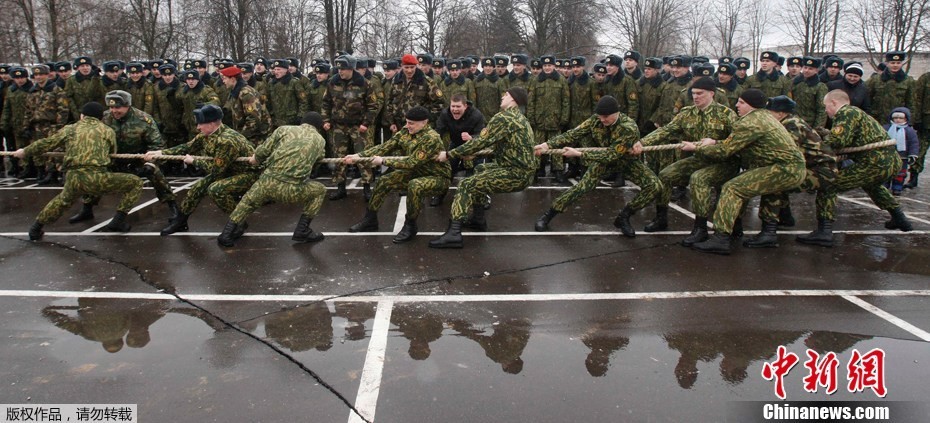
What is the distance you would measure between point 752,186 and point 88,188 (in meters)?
7.55

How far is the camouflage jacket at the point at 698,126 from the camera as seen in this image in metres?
7.37

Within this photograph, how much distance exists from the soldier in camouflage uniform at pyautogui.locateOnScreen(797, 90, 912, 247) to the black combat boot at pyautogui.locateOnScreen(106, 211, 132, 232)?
8055 millimetres

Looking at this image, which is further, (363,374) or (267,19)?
(267,19)

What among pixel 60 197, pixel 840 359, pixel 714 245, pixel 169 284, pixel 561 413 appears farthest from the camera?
pixel 60 197

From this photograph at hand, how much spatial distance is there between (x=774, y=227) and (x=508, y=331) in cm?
405

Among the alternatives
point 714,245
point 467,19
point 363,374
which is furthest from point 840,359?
point 467,19

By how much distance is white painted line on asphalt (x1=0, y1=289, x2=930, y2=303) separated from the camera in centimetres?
533

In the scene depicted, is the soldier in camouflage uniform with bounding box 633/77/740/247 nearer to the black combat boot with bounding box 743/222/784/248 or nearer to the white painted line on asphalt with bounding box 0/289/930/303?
the black combat boot with bounding box 743/222/784/248

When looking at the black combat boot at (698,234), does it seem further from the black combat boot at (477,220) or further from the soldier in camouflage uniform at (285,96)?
the soldier in camouflage uniform at (285,96)

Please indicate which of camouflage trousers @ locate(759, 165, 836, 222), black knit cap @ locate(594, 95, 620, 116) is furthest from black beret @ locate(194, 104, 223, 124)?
camouflage trousers @ locate(759, 165, 836, 222)

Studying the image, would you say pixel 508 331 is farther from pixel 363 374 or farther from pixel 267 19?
pixel 267 19

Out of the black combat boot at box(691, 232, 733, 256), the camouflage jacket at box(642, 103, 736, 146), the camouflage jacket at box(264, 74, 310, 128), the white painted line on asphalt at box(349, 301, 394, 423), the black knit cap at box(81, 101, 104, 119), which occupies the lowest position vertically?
the white painted line on asphalt at box(349, 301, 394, 423)

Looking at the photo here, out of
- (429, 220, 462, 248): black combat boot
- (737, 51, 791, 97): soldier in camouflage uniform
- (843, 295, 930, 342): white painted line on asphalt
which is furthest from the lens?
(737, 51, 791, 97): soldier in camouflage uniform

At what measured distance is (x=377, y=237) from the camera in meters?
7.43
